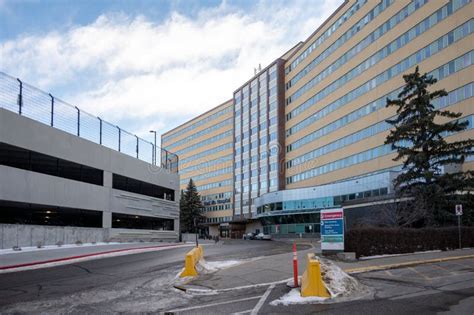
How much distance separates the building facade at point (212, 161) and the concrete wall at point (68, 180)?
185ft

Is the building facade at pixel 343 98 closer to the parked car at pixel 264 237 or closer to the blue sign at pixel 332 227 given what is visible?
the parked car at pixel 264 237

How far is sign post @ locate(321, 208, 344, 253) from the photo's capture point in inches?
741

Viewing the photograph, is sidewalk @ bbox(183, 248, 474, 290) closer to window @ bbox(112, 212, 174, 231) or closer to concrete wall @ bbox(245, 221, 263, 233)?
window @ bbox(112, 212, 174, 231)

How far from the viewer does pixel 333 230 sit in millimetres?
19062

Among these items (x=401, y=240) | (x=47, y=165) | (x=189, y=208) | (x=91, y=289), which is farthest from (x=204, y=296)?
(x=189, y=208)

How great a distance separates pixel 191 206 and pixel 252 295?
89660mm

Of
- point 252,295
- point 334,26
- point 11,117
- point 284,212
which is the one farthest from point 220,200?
point 252,295

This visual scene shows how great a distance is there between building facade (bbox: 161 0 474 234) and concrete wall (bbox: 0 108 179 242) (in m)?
23.6

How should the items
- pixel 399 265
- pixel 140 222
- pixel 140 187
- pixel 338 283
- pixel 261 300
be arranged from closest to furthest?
1. pixel 261 300
2. pixel 338 283
3. pixel 399 265
4. pixel 140 187
5. pixel 140 222

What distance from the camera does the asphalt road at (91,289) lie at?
10.6 meters

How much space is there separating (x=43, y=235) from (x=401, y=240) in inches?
903

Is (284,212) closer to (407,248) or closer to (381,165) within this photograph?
(381,165)

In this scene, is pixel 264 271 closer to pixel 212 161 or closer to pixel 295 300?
pixel 295 300

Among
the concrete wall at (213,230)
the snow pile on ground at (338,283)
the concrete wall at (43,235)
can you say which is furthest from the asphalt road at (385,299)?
the concrete wall at (213,230)
